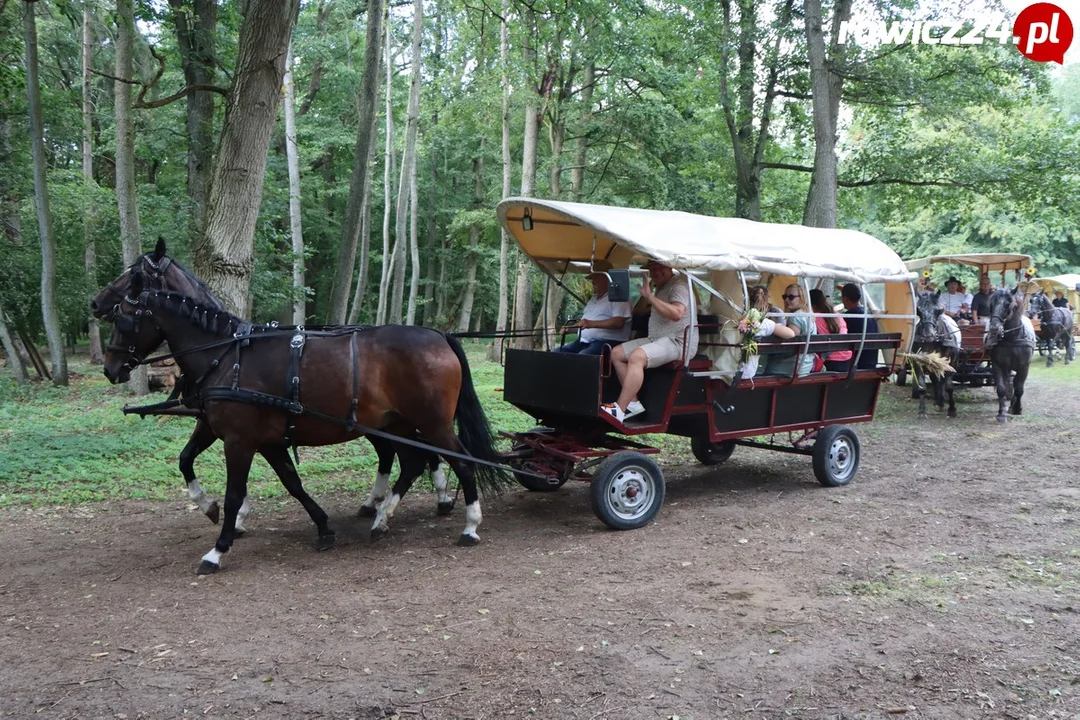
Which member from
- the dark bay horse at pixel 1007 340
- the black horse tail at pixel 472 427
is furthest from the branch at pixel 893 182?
the black horse tail at pixel 472 427

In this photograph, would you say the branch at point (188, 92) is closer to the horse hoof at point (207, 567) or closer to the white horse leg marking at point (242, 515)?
the white horse leg marking at point (242, 515)

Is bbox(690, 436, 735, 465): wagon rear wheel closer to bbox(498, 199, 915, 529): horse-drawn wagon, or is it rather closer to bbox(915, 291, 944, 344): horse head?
bbox(498, 199, 915, 529): horse-drawn wagon

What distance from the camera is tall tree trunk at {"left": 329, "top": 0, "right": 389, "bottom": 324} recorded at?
10.9m

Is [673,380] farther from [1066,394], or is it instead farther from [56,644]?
[1066,394]

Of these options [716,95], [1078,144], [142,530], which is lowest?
[142,530]

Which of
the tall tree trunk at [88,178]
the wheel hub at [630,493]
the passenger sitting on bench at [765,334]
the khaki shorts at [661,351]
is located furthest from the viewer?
the tall tree trunk at [88,178]

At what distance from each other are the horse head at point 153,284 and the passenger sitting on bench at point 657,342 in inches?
125

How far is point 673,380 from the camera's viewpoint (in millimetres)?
6555

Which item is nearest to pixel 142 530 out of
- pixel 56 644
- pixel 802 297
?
pixel 56 644

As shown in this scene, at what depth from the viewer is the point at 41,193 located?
42.9 ft

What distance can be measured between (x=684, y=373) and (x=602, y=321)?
3.39ft

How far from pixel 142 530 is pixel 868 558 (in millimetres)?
5702

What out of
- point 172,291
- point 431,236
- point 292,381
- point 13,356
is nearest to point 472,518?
point 292,381

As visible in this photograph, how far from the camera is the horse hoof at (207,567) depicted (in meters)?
5.30
